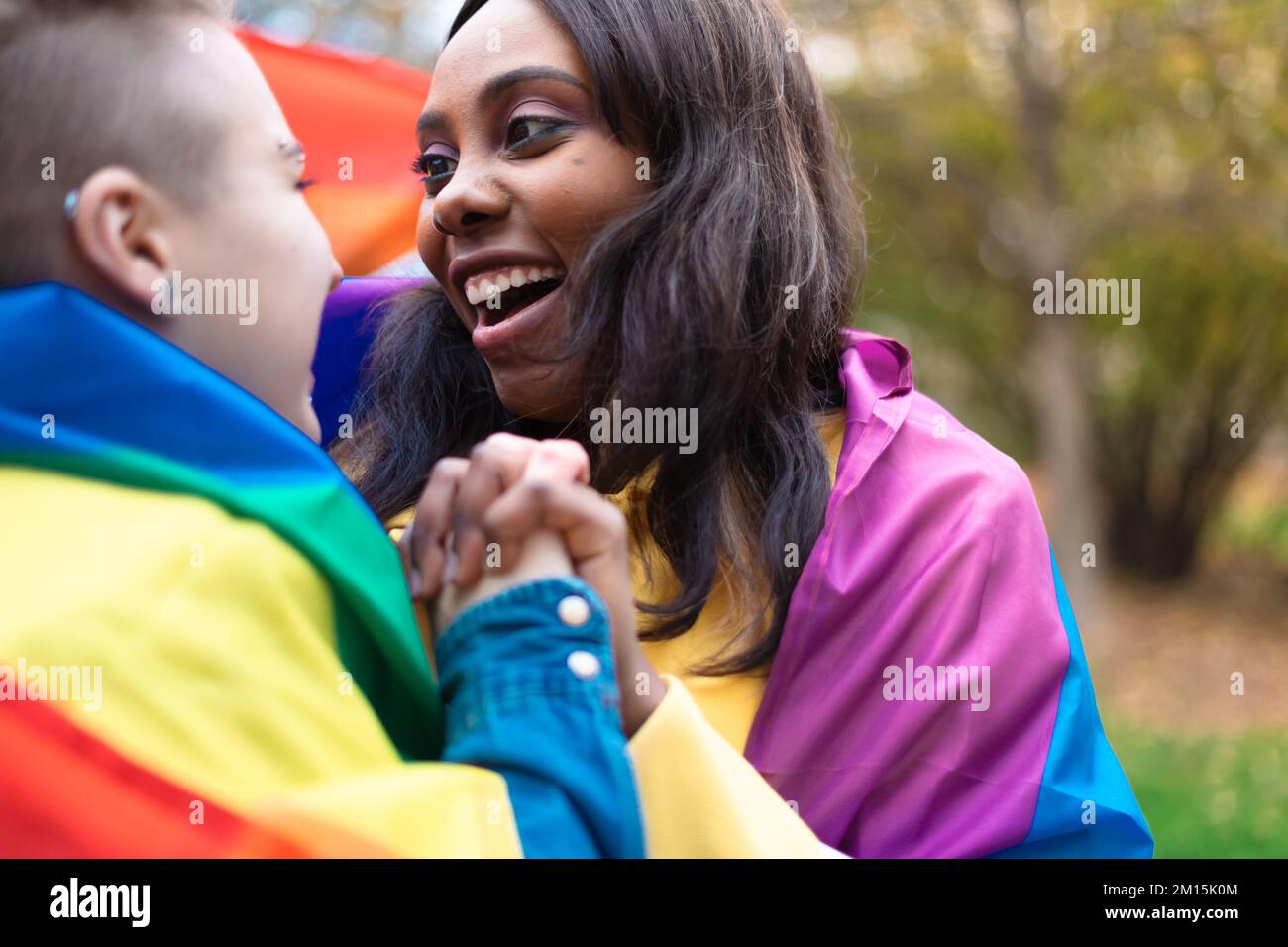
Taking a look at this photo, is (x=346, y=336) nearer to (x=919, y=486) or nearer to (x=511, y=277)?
(x=511, y=277)

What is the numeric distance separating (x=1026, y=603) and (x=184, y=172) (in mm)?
1219

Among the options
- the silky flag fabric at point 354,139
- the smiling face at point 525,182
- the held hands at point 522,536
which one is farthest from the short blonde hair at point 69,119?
the silky flag fabric at point 354,139

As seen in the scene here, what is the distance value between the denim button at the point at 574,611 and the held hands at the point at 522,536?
0.12 feet

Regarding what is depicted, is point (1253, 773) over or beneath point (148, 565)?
beneath

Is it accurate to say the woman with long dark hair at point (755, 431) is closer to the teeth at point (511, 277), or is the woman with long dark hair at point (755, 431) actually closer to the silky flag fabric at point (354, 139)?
the teeth at point (511, 277)

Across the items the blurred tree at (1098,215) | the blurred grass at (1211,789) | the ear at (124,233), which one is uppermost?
the blurred tree at (1098,215)

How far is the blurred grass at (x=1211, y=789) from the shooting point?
5703 mm

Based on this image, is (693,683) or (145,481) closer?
(145,481)

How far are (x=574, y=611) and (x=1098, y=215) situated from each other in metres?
7.74

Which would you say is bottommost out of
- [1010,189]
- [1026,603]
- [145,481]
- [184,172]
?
[1026,603]

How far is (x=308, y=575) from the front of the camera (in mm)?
1276

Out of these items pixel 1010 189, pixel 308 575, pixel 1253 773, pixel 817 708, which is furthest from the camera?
pixel 1010 189
